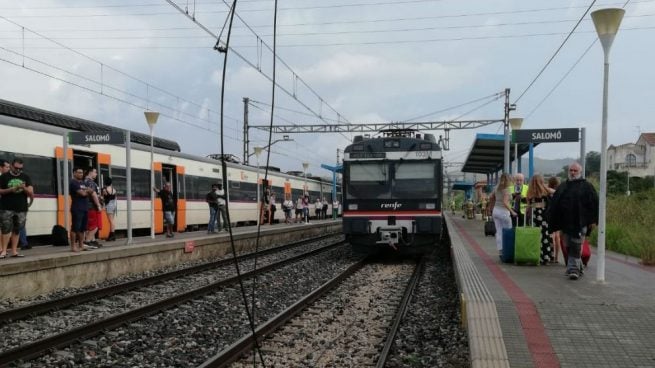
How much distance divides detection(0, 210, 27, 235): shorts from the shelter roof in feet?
46.7

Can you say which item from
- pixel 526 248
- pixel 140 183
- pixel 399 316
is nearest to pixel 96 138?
pixel 140 183

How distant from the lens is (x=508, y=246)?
9453mm

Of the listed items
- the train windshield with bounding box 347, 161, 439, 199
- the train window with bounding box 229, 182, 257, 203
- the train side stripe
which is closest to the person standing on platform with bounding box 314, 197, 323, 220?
the train window with bounding box 229, 182, 257, 203

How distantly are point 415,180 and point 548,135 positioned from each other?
3.37 m

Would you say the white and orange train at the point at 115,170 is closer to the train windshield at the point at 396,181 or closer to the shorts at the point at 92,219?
the shorts at the point at 92,219

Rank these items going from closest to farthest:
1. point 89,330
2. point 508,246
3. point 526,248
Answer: point 89,330 < point 526,248 < point 508,246

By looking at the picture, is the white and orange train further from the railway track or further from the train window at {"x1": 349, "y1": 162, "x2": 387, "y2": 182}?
the railway track

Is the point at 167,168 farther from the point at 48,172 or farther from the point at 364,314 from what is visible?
the point at 364,314

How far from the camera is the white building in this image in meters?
95.1

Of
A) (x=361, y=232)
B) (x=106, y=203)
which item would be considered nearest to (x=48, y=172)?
(x=106, y=203)

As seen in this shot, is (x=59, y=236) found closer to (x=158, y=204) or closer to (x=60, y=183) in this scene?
(x=60, y=183)

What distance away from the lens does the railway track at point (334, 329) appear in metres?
5.96

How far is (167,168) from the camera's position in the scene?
776 inches

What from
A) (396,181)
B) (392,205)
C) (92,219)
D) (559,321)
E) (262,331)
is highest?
(396,181)
